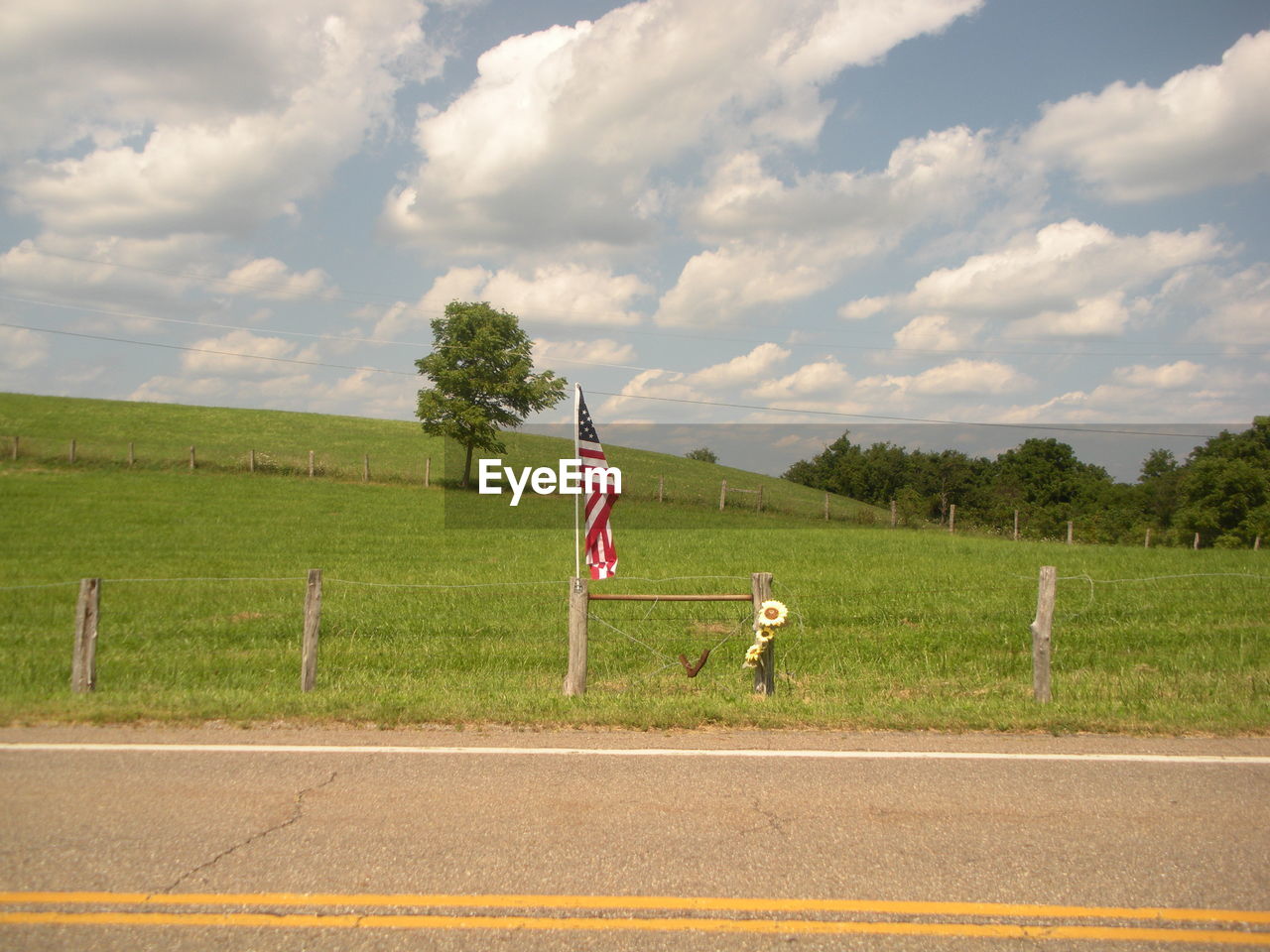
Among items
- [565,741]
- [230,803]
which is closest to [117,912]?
[230,803]

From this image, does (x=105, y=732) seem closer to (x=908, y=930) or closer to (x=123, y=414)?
(x=908, y=930)

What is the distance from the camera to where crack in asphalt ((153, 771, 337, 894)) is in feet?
15.5

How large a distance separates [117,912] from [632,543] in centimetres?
2587

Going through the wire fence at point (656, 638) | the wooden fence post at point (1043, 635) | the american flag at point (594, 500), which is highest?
the american flag at point (594, 500)

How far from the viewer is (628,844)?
5.22 metres

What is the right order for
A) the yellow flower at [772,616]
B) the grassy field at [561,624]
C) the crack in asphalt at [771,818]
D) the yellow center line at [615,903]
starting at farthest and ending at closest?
the yellow flower at [772,616] → the grassy field at [561,624] → the crack in asphalt at [771,818] → the yellow center line at [615,903]

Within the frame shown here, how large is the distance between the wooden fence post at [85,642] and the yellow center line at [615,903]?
5.77m

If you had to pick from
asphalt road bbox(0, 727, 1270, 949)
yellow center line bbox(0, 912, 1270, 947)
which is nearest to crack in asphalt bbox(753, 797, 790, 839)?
A: asphalt road bbox(0, 727, 1270, 949)

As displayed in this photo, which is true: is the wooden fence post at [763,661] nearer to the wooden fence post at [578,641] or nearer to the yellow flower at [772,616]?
the yellow flower at [772,616]

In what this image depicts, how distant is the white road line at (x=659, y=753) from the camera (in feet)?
23.1

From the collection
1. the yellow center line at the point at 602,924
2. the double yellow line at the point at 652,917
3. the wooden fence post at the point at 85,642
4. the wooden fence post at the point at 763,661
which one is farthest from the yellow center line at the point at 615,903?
the wooden fence post at the point at 85,642

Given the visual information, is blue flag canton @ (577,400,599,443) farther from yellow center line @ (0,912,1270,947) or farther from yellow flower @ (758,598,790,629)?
yellow center line @ (0,912,1270,947)

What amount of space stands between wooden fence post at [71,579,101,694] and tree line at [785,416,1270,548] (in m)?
69.2

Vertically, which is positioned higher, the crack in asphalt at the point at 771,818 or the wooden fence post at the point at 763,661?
the wooden fence post at the point at 763,661
